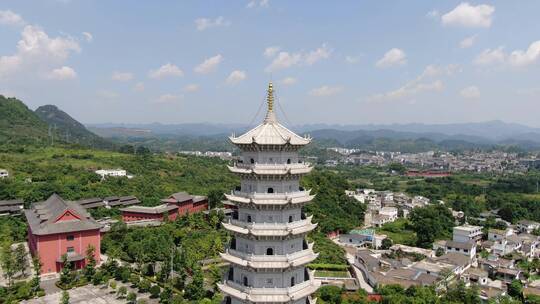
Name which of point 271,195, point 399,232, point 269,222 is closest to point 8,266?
point 269,222

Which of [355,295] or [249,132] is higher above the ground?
[249,132]

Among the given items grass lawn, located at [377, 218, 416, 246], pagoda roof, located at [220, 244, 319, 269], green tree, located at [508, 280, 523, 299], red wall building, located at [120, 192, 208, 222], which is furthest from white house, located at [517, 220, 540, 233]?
pagoda roof, located at [220, 244, 319, 269]

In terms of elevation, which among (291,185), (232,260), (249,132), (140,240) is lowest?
(140,240)

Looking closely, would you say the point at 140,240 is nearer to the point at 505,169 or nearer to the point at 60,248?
the point at 60,248

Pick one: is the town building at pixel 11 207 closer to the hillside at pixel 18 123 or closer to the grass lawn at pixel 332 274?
the grass lawn at pixel 332 274

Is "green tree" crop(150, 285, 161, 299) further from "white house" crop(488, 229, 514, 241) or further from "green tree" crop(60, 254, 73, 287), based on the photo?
"white house" crop(488, 229, 514, 241)

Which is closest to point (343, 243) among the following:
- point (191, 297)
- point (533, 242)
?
point (533, 242)
